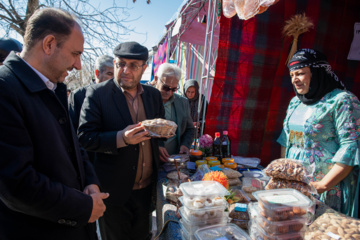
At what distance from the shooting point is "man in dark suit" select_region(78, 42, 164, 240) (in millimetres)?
1819

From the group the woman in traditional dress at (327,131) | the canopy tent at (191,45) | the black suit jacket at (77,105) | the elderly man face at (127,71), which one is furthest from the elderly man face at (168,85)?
the canopy tent at (191,45)

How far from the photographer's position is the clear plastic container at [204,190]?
1.07 metres

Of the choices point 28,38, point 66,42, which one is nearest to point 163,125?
point 66,42

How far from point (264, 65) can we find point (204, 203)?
282 cm

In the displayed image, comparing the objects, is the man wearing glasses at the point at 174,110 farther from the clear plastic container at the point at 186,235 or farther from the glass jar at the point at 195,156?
the clear plastic container at the point at 186,235

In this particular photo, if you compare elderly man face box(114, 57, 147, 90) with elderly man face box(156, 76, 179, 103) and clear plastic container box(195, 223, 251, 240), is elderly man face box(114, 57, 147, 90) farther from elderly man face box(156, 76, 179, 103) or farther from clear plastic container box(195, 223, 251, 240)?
clear plastic container box(195, 223, 251, 240)

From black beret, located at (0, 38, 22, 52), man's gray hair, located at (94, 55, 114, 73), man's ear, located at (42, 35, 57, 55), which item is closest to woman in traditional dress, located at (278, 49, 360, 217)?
man's ear, located at (42, 35, 57, 55)

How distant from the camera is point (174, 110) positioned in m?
2.73

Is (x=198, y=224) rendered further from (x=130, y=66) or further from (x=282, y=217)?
(x=130, y=66)

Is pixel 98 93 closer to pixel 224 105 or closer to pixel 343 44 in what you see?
pixel 224 105

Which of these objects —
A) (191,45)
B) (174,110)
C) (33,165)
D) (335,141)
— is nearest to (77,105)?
(174,110)

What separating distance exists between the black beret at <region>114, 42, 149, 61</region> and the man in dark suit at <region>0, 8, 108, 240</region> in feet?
2.30

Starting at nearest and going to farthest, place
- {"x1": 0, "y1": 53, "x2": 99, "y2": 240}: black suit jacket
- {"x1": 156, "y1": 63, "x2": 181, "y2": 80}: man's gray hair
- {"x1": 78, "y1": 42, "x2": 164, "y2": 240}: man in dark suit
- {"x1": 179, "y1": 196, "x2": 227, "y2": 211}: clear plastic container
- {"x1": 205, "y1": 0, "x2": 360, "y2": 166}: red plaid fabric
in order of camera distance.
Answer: {"x1": 0, "y1": 53, "x2": 99, "y2": 240}: black suit jacket < {"x1": 179, "y1": 196, "x2": 227, "y2": 211}: clear plastic container < {"x1": 78, "y1": 42, "x2": 164, "y2": 240}: man in dark suit < {"x1": 156, "y1": 63, "x2": 181, "y2": 80}: man's gray hair < {"x1": 205, "y1": 0, "x2": 360, "y2": 166}: red plaid fabric

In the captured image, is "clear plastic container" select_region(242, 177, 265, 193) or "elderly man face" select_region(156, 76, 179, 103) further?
"elderly man face" select_region(156, 76, 179, 103)
